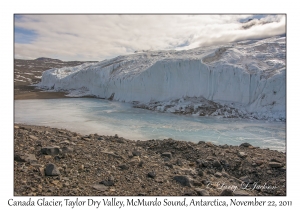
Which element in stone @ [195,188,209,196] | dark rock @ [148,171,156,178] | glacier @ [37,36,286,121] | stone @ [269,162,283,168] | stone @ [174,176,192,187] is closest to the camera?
stone @ [195,188,209,196]

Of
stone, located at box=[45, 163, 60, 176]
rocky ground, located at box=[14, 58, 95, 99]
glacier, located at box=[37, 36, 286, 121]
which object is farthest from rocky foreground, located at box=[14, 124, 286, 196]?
glacier, located at box=[37, 36, 286, 121]

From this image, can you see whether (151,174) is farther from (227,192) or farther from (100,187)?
(227,192)

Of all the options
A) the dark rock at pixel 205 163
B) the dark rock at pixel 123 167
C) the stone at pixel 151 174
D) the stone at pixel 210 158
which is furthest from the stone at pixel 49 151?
the stone at pixel 210 158

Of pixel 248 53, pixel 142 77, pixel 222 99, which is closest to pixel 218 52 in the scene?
pixel 248 53

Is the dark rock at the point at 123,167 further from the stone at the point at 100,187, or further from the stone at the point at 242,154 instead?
the stone at the point at 242,154

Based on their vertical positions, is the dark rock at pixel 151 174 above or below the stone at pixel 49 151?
below

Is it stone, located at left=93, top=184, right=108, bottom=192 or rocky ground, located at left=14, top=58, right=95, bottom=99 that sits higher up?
rocky ground, located at left=14, top=58, right=95, bottom=99

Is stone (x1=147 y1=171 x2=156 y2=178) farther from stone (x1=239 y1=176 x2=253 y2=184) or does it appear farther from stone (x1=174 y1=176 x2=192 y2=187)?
stone (x1=239 y1=176 x2=253 y2=184)
